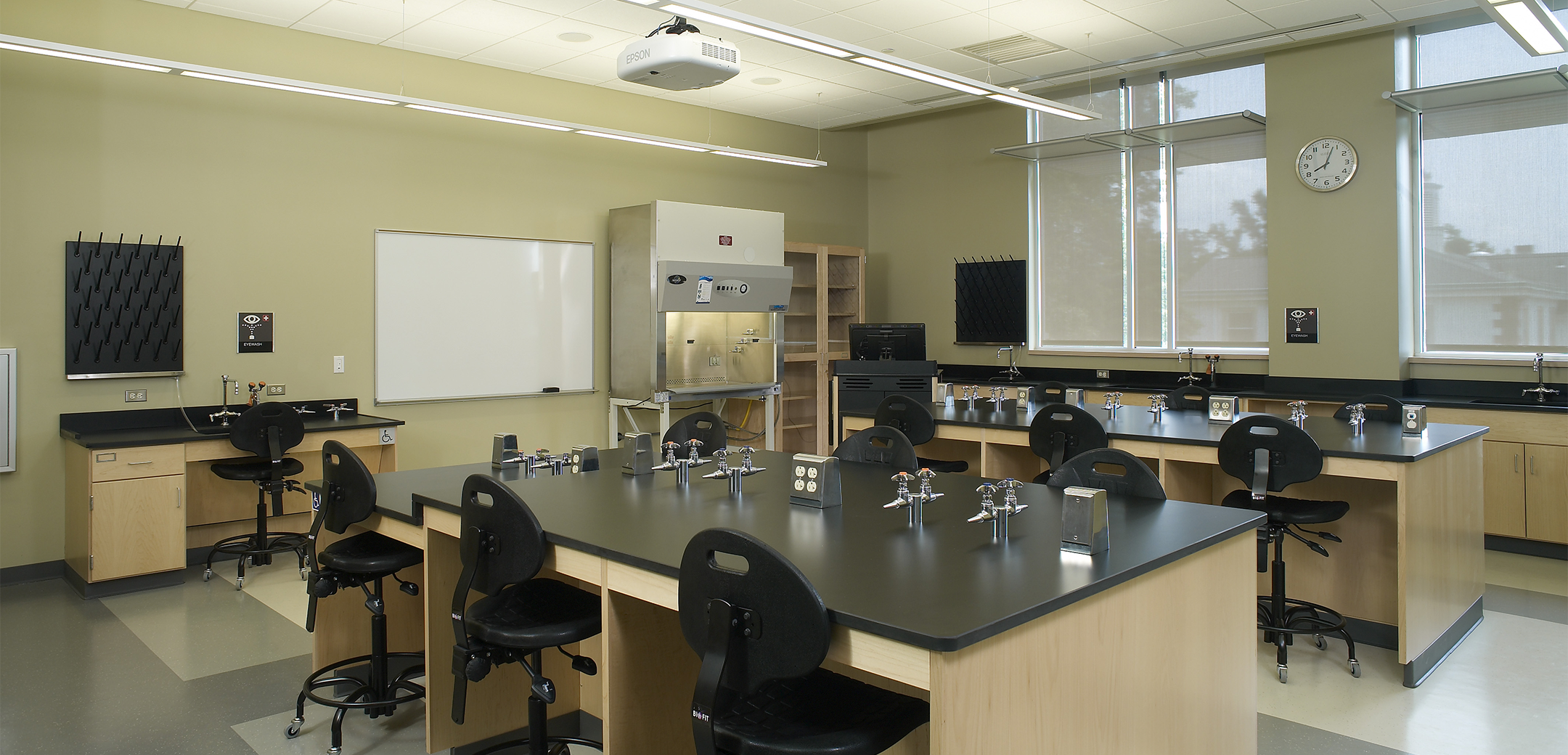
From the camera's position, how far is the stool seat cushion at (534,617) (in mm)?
2410

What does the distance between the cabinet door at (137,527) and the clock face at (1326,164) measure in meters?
7.20

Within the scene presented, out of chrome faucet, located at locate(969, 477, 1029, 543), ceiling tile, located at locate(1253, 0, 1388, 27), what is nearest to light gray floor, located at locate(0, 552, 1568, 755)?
chrome faucet, located at locate(969, 477, 1029, 543)

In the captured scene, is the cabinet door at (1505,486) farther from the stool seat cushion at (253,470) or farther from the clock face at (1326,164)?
the stool seat cushion at (253,470)

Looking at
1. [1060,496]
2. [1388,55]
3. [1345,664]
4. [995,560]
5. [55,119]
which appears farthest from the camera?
[1388,55]

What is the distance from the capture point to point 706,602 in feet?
6.08

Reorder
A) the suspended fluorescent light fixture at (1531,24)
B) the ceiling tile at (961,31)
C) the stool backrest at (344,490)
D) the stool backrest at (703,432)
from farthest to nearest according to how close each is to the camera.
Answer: the ceiling tile at (961,31) → the stool backrest at (703,432) → the suspended fluorescent light fixture at (1531,24) → the stool backrest at (344,490)

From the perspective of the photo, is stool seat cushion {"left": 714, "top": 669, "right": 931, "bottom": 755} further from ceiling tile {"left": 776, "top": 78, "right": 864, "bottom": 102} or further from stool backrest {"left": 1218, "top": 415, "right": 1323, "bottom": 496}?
ceiling tile {"left": 776, "top": 78, "right": 864, "bottom": 102}

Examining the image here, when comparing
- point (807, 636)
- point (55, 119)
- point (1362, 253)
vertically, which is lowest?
point (807, 636)

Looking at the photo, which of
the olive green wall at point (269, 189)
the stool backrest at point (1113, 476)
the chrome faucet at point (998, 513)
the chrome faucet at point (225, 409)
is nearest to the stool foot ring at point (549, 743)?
the chrome faucet at point (998, 513)

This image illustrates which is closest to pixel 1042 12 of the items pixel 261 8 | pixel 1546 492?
pixel 1546 492

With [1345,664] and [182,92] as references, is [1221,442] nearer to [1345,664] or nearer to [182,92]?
[1345,664]

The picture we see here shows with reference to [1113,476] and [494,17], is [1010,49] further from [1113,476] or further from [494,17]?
[1113,476]

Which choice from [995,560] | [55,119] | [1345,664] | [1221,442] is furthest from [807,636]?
[55,119]

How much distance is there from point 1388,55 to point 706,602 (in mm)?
6362
